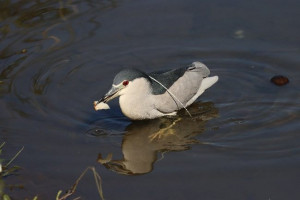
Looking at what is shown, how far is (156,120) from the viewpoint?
25.7 ft

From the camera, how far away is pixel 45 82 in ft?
27.7

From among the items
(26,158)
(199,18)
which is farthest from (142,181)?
(199,18)

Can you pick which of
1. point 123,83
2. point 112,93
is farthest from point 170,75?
point 112,93

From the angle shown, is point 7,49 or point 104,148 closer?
point 104,148

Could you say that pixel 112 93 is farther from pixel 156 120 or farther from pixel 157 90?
pixel 156 120

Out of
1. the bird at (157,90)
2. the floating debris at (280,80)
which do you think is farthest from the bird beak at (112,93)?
the floating debris at (280,80)

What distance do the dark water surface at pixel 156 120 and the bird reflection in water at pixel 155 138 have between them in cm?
1

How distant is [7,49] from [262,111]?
3.99 meters

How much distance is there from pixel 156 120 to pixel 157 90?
15.7 inches

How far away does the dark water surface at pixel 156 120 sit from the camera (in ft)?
20.7

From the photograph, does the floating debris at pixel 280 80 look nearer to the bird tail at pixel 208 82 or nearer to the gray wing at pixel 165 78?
the bird tail at pixel 208 82

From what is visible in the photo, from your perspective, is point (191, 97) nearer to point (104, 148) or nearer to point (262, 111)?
point (262, 111)

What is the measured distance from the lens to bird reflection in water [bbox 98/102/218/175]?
6715 mm

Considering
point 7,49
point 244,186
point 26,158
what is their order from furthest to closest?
point 7,49
point 26,158
point 244,186
